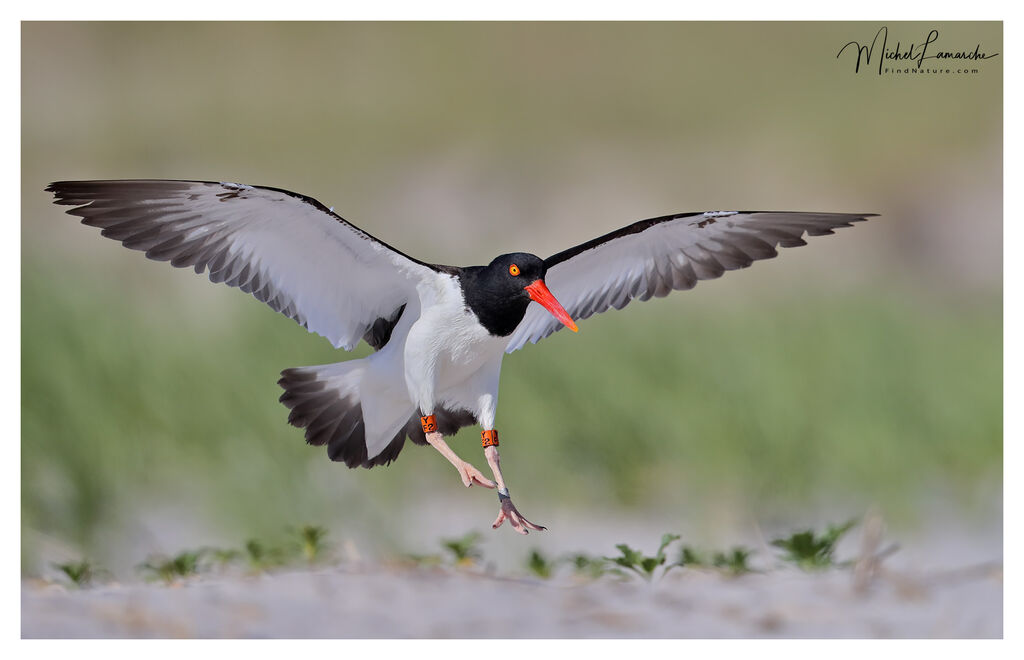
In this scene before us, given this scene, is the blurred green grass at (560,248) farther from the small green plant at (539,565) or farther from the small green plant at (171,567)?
the small green plant at (539,565)

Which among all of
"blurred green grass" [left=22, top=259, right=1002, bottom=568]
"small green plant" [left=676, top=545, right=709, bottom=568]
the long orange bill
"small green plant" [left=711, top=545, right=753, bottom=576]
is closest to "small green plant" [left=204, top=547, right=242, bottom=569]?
"blurred green grass" [left=22, top=259, right=1002, bottom=568]

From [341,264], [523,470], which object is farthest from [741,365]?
[341,264]

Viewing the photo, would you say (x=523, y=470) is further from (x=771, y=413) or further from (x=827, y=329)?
(x=827, y=329)

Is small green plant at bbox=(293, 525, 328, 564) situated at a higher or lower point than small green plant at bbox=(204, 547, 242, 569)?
higher

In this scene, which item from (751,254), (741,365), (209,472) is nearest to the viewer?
(751,254)

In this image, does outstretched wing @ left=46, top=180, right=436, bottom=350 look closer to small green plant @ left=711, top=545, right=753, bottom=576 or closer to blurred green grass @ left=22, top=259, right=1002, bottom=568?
blurred green grass @ left=22, top=259, right=1002, bottom=568

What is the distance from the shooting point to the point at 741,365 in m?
4.59

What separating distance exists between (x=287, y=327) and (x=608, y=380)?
1.46 meters

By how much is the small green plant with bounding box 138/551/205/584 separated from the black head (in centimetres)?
160

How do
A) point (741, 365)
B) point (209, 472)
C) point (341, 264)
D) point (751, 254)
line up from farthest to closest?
point (741, 365) → point (209, 472) → point (751, 254) → point (341, 264)

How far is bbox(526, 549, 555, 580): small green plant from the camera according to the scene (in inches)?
159

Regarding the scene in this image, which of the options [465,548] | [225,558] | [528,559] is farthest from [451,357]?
[225,558]

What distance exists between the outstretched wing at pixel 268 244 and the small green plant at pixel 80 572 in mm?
1361

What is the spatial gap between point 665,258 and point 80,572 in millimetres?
2624
